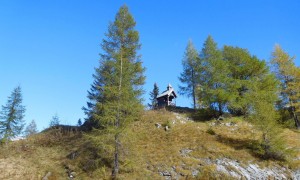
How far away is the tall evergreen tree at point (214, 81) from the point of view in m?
33.7

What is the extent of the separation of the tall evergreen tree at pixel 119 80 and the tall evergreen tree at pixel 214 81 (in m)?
9.93

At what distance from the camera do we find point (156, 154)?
85.0 feet

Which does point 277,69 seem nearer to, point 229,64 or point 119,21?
point 229,64

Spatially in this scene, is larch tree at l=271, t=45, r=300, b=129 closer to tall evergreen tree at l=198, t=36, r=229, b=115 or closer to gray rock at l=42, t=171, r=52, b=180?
tall evergreen tree at l=198, t=36, r=229, b=115

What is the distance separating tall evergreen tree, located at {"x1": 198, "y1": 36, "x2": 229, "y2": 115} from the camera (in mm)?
33656

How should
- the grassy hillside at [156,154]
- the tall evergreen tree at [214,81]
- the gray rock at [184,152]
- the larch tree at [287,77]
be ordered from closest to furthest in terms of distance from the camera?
the grassy hillside at [156,154] → the gray rock at [184,152] → the tall evergreen tree at [214,81] → the larch tree at [287,77]

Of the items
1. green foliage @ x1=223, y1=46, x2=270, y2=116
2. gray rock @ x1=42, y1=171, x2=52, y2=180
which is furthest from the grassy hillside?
green foliage @ x1=223, y1=46, x2=270, y2=116

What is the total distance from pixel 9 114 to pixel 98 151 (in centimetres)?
2423

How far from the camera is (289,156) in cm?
2480

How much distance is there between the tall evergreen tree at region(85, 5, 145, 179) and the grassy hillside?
1602 millimetres

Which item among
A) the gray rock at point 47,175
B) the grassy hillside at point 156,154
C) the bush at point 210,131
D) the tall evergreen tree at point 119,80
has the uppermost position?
the tall evergreen tree at point 119,80

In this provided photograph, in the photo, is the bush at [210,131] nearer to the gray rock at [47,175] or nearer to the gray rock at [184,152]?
the gray rock at [184,152]

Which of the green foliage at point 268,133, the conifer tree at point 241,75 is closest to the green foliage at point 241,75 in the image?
the conifer tree at point 241,75

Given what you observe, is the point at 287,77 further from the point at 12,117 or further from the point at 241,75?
the point at 12,117
